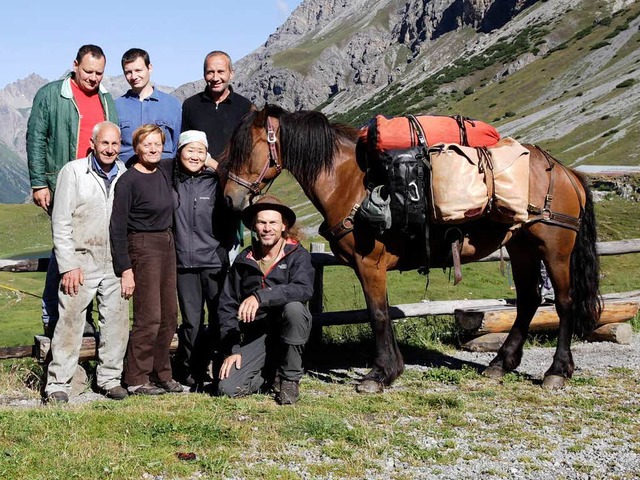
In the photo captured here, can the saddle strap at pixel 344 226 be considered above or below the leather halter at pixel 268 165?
below

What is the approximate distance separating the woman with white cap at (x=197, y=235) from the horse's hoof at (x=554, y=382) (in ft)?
10.7

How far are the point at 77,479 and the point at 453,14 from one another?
176 m

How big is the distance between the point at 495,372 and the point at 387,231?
2040mm

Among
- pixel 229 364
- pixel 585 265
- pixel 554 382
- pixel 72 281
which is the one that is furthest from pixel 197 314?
pixel 585 265

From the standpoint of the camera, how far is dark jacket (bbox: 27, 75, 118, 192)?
581cm

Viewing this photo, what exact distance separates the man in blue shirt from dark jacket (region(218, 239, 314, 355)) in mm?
1513

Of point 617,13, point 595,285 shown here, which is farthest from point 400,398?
point 617,13

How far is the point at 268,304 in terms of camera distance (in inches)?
219

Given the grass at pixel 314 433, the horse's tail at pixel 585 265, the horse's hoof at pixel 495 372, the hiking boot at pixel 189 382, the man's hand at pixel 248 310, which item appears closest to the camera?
the grass at pixel 314 433

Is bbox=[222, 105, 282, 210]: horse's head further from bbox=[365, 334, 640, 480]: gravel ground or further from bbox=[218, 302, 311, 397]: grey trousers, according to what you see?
bbox=[365, 334, 640, 480]: gravel ground

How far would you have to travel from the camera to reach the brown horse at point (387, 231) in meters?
5.82

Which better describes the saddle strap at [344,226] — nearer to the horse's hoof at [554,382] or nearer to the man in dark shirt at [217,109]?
the man in dark shirt at [217,109]

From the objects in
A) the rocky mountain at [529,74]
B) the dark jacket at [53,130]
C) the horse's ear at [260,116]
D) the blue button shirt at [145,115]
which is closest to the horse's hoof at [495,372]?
the horse's ear at [260,116]

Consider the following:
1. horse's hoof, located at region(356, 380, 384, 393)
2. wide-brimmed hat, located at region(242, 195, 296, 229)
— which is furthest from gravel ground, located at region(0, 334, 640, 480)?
wide-brimmed hat, located at region(242, 195, 296, 229)
